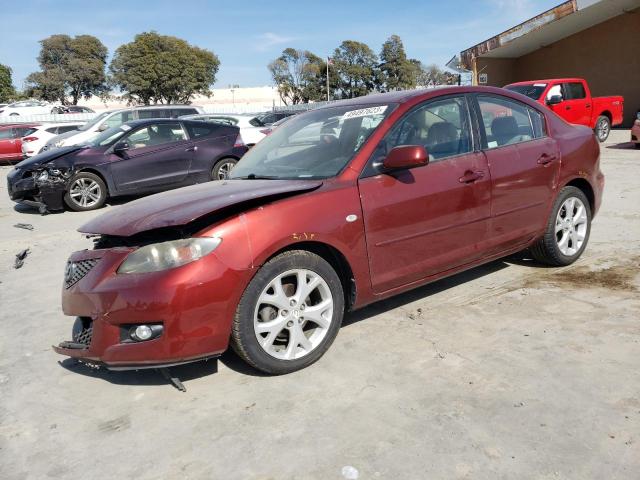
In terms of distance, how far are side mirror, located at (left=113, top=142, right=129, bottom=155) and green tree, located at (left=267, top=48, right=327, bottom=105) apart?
203 feet

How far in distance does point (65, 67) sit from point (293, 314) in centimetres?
7413

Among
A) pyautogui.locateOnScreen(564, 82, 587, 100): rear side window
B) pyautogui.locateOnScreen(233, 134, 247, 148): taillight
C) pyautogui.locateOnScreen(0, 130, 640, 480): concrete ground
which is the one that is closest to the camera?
pyautogui.locateOnScreen(0, 130, 640, 480): concrete ground

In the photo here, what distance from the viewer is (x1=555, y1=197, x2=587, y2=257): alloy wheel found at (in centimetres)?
496

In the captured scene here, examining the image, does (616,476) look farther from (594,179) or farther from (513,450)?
(594,179)

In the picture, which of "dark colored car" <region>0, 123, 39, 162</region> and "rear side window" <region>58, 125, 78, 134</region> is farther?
"dark colored car" <region>0, 123, 39, 162</region>

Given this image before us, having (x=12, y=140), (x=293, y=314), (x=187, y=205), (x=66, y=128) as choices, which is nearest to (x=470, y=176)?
(x=293, y=314)

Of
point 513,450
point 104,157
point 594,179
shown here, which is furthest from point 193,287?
point 104,157

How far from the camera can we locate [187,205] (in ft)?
11.1

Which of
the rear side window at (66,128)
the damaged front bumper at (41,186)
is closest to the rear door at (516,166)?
the damaged front bumper at (41,186)

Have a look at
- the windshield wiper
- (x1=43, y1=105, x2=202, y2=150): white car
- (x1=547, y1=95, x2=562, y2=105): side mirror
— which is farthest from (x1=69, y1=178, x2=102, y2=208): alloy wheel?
(x1=547, y1=95, x2=562, y2=105): side mirror

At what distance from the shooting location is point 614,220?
6.75 m

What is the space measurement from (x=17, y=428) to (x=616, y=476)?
2.82 meters

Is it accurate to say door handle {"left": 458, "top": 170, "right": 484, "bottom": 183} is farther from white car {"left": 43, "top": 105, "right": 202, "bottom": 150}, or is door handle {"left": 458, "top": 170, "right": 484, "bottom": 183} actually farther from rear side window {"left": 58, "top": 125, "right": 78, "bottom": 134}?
rear side window {"left": 58, "top": 125, "right": 78, "bottom": 134}

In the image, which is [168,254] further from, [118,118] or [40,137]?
[40,137]
